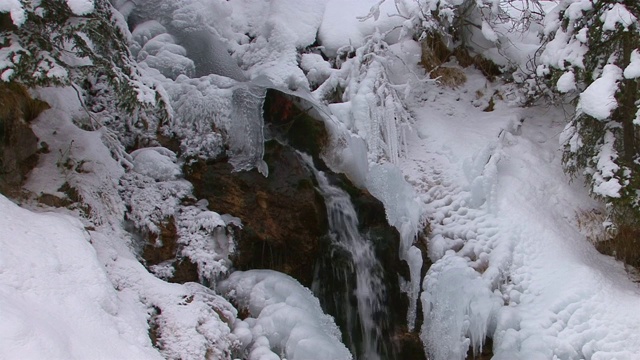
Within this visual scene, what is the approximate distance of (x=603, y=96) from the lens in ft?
15.1

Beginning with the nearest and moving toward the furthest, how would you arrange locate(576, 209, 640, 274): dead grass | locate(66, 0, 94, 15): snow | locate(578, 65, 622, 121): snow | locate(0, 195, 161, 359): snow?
locate(0, 195, 161, 359): snow, locate(66, 0, 94, 15): snow, locate(578, 65, 622, 121): snow, locate(576, 209, 640, 274): dead grass

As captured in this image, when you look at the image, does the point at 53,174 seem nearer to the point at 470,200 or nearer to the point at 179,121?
the point at 179,121

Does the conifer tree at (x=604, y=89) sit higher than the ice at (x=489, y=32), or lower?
lower

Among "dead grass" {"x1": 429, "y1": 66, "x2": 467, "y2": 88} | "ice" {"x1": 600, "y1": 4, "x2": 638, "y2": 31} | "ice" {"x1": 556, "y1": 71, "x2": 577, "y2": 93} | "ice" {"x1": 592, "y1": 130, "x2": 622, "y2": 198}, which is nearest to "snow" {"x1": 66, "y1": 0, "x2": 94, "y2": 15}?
"ice" {"x1": 556, "y1": 71, "x2": 577, "y2": 93}

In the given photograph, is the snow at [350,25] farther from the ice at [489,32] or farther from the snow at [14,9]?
the snow at [14,9]

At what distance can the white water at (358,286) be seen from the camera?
549cm

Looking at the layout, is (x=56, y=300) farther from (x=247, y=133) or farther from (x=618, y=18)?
(x=618, y=18)

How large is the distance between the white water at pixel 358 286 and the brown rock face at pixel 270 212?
18cm

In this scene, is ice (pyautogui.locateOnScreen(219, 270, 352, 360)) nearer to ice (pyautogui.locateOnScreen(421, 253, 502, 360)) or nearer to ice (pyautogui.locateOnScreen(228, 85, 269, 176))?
ice (pyautogui.locateOnScreen(421, 253, 502, 360))

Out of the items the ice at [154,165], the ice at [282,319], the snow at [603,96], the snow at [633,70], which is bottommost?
the ice at [282,319]

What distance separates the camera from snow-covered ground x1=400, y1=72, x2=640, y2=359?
15.4 feet

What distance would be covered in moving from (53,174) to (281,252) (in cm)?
212

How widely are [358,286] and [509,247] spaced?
151 centimetres

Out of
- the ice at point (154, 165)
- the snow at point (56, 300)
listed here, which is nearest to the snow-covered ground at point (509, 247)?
the ice at point (154, 165)
